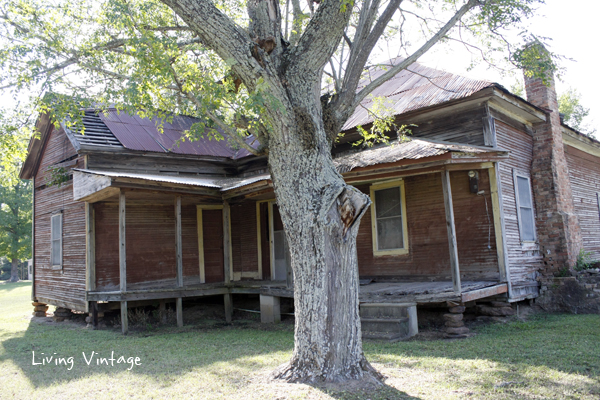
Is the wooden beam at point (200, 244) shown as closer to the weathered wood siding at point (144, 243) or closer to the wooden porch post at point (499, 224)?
the weathered wood siding at point (144, 243)

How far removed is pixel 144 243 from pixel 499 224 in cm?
847

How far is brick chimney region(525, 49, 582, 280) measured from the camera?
35.3 feet

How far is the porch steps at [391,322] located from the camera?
314 inches

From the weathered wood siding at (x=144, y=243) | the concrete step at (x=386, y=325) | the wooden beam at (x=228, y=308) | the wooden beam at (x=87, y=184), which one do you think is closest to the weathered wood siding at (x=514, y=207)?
the concrete step at (x=386, y=325)

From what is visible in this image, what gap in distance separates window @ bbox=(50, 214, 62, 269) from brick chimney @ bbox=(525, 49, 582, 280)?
12141 millimetres

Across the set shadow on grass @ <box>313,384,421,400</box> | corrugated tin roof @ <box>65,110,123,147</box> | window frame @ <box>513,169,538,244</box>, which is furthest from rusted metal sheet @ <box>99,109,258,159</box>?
shadow on grass @ <box>313,384,421,400</box>

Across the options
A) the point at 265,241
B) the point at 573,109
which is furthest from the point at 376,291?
the point at 573,109

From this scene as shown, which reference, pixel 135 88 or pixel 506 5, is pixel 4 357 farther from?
pixel 506 5

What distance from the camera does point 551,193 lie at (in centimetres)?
1096

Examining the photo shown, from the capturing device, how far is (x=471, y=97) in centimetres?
960

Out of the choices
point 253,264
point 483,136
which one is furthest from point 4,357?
point 483,136

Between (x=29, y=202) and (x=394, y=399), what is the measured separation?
1449 inches

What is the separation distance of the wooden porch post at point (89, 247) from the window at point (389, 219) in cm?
659

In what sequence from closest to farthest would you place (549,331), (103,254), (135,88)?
1. (135,88)
2. (549,331)
3. (103,254)
